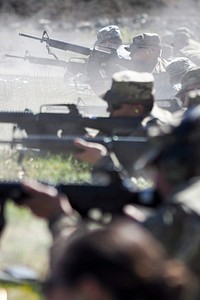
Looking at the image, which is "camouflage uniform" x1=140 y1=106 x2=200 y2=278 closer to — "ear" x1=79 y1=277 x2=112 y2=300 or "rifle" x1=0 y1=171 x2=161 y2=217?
"rifle" x1=0 y1=171 x2=161 y2=217

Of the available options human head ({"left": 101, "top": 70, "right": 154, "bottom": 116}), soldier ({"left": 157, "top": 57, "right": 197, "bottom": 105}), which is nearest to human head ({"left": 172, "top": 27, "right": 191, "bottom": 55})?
soldier ({"left": 157, "top": 57, "right": 197, "bottom": 105})

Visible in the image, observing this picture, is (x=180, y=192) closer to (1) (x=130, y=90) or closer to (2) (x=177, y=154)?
(2) (x=177, y=154)

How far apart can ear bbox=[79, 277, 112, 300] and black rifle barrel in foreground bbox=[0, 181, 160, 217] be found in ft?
6.48

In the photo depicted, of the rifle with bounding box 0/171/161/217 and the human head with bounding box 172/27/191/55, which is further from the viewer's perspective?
the human head with bounding box 172/27/191/55

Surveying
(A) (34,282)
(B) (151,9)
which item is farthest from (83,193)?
(B) (151,9)

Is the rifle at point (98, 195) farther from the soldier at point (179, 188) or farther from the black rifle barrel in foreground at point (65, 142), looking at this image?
the black rifle barrel in foreground at point (65, 142)

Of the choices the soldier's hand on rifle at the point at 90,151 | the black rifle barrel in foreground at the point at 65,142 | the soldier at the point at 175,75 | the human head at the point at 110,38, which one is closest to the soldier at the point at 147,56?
A: the soldier at the point at 175,75

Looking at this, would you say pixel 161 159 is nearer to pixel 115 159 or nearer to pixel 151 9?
pixel 115 159

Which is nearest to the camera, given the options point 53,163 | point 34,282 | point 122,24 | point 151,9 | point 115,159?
point 115,159

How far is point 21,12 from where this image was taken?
27.0 metres

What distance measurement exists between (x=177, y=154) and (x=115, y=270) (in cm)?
152

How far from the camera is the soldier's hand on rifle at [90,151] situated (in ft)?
18.4

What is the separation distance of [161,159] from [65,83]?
1063 centimetres

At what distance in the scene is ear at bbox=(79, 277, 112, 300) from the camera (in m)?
2.50
